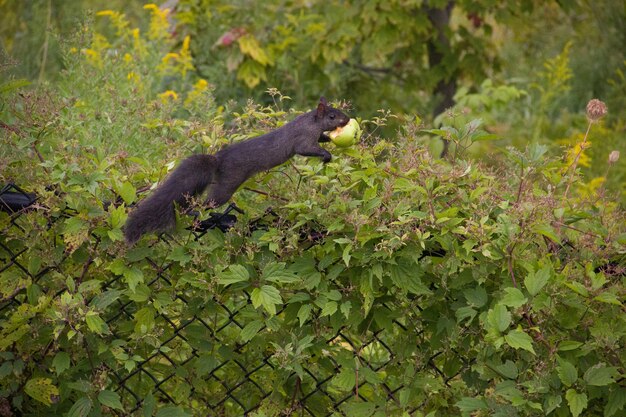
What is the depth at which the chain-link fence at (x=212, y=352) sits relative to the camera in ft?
7.59

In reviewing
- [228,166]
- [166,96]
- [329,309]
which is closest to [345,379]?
[329,309]

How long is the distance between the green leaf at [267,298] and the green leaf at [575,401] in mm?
752

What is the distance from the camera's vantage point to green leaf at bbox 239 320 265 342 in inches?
87.4

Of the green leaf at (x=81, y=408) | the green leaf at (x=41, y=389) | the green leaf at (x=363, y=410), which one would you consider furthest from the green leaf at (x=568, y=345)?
the green leaf at (x=41, y=389)

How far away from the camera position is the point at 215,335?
245 cm

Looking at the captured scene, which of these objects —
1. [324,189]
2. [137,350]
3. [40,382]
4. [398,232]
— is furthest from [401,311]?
[40,382]

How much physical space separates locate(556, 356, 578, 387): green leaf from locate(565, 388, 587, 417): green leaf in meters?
0.02

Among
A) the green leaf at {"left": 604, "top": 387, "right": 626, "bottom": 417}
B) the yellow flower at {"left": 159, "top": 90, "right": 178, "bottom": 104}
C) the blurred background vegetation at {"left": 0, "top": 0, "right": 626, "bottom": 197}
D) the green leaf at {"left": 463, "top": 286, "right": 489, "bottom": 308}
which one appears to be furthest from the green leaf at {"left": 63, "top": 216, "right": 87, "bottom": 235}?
the blurred background vegetation at {"left": 0, "top": 0, "right": 626, "bottom": 197}

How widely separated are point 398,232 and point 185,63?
4223 mm

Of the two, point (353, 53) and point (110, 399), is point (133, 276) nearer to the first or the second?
point (110, 399)

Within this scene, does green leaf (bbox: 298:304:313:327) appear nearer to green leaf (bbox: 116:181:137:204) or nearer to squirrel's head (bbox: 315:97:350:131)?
green leaf (bbox: 116:181:137:204)

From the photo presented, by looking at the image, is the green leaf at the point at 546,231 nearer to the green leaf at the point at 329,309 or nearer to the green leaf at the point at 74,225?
the green leaf at the point at 329,309

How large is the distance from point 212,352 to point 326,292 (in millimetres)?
409

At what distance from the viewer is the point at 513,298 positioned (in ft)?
6.75
